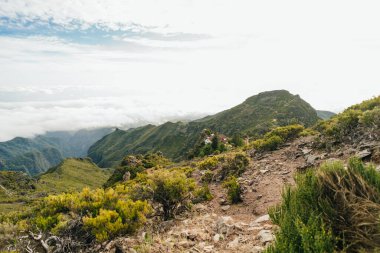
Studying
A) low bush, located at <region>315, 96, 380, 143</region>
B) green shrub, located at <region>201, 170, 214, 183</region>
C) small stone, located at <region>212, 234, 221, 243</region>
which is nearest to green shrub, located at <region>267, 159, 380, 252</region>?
small stone, located at <region>212, 234, 221, 243</region>

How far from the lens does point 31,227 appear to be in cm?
1089

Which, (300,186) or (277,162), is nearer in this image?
(300,186)

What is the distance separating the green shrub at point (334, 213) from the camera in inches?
206

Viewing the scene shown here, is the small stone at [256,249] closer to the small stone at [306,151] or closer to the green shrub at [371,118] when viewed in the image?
the small stone at [306,151]

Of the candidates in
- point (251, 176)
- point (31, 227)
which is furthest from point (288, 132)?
point (31, 227)

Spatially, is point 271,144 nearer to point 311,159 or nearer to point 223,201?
point 311,159

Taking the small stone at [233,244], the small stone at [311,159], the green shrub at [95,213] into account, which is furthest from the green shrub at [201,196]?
the small stone at [233,244]

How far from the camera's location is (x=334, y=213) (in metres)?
6.07

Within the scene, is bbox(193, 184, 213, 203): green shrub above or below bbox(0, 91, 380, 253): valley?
below

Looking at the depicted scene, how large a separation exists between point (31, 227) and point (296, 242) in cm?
972

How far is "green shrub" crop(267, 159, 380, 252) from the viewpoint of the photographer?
523cm

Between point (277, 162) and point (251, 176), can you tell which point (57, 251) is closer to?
point (251, 176)

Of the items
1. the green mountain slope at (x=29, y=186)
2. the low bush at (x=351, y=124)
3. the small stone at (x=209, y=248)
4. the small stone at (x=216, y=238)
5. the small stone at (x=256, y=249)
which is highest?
the low bush at (x=351, y=124)

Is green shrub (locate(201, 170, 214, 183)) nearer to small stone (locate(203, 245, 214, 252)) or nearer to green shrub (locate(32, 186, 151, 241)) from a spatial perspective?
green shrub (locate(32, 186, 151, 241))
